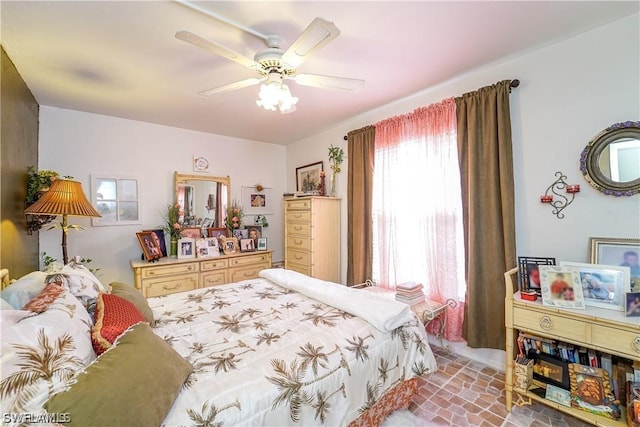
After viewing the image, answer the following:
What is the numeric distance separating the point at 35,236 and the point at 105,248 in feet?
2.01

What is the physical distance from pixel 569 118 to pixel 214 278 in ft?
12.8

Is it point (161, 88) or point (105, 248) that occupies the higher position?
point (161, 88)

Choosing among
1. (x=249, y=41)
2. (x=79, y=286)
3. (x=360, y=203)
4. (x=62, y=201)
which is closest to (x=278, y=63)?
(x=249, y=41)

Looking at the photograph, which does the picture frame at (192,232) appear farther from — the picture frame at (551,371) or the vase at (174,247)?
the picture frame at (551,371)

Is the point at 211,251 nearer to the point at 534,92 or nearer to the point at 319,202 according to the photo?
the point at 319,202

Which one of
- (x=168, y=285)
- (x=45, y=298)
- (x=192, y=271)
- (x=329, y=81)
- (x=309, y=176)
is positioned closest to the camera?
(x=45, y=298)

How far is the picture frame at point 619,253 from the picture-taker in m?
1.59

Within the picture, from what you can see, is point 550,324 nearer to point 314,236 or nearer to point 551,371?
point 551,371

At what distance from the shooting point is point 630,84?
1.65m

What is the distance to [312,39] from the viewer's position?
1.33 metres

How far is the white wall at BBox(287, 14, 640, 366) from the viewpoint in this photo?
5.48 ft

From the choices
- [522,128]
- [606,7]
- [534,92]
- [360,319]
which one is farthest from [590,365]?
[606,7]

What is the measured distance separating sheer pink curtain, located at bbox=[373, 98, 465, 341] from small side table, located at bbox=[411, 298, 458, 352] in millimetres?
52

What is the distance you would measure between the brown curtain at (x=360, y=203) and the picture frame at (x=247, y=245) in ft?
4.95
